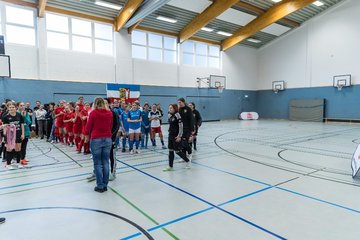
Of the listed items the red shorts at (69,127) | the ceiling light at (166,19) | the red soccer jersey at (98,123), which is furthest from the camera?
the ceiling light at (166,19)

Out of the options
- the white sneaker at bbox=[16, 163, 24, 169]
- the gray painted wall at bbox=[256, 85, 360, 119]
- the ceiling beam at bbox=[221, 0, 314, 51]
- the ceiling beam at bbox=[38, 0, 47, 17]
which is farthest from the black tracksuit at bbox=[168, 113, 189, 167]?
the gray painted wall at bbox=[256, 85, 360, 119]

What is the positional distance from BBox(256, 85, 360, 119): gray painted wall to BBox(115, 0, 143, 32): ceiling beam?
58.0 ft

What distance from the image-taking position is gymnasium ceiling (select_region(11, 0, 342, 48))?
14625 mm

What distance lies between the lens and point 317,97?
21781 mm

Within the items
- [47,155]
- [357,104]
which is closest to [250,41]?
[357,104]

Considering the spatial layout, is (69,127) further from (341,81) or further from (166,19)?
(341,81)

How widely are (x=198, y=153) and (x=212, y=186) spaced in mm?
3212

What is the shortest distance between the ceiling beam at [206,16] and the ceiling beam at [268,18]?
5.07 metres

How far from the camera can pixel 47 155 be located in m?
7.55

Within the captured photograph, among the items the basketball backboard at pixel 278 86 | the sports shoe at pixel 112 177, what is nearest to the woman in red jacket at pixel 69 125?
the sports shoe at pixel 112 177

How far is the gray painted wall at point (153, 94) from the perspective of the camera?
13.9 m

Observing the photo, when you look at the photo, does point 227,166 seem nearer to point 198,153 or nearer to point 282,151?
point 198,153

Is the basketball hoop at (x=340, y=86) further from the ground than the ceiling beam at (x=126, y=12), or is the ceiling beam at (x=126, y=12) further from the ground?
the ceiling beam at (x=126, y=12)

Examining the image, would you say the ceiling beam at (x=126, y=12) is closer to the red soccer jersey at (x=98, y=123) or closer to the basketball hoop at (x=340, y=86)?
the red soccer jersey at (x=98, y=123)
